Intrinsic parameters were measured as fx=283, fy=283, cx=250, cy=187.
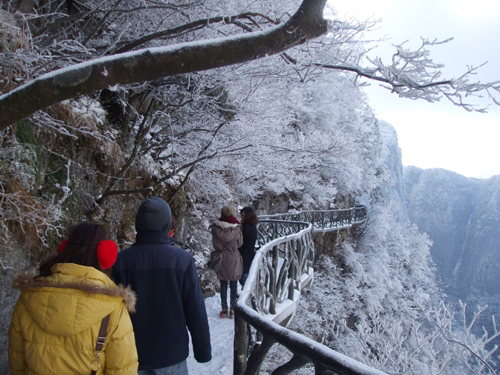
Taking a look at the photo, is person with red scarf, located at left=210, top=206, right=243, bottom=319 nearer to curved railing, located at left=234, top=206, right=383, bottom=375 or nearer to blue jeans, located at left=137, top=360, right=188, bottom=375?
curved railing, located at left=234, top=206, right=383, bottom=375

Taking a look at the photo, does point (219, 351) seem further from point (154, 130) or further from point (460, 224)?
point (460, 224)

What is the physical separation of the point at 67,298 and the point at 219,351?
339 centimetres

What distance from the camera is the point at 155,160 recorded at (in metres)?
6.44

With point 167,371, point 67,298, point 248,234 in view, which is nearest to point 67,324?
point 67,298

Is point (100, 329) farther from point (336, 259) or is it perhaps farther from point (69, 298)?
point (336, 259)

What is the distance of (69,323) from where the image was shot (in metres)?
1.31

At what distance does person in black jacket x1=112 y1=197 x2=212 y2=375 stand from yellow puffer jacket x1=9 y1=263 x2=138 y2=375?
0.33 metres

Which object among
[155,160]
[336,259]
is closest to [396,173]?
[336,259]

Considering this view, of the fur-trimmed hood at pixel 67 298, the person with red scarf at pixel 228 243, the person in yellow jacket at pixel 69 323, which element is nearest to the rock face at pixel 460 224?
the person with red scarf at pixel 228 243

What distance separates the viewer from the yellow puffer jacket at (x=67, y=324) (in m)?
1.32

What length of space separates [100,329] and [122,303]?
14 centimetres

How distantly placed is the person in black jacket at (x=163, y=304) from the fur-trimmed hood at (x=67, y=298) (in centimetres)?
36

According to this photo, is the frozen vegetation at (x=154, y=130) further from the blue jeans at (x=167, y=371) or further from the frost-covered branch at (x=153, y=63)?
the blue jeans at (x=167, y=371)

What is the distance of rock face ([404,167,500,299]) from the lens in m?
44.1
